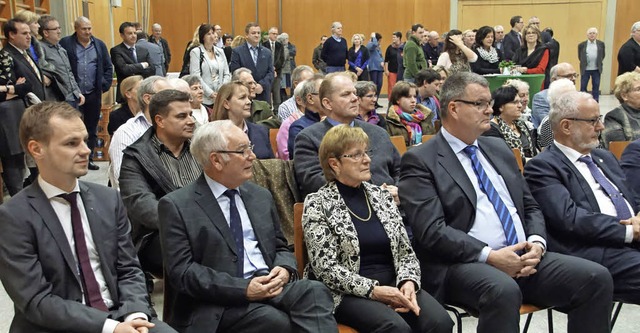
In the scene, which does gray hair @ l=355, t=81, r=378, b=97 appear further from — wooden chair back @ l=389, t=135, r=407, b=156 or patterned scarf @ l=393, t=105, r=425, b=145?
wooden chair back @ l=389, t=135, r=407, b=156

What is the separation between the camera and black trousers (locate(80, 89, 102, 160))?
777cm

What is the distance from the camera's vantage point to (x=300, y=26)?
18.4 meters

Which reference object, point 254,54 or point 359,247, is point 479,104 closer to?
point 359,247

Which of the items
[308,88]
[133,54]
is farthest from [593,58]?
[308,88]

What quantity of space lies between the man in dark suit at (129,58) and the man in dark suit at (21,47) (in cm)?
218

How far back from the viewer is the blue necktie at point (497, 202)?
Answer: 298 centimetres

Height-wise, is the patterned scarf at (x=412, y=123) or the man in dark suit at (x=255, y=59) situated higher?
the man in dark suit at (x=255, y=59)

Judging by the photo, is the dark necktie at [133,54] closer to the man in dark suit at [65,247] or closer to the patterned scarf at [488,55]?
the patterned scarf at [488,55]

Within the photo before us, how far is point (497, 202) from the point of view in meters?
3.00

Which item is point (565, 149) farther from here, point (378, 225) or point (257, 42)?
point (257, 42)

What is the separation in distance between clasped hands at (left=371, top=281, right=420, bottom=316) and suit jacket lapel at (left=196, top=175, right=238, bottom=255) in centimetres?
59

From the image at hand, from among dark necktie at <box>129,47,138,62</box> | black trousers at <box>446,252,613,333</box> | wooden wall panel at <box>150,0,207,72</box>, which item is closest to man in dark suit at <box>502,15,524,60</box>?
dark necktie at <box>129,47,138,62</box>

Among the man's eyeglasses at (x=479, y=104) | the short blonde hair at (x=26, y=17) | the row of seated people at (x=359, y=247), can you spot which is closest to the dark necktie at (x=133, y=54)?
the short blonde hair at (x=26, y=17)

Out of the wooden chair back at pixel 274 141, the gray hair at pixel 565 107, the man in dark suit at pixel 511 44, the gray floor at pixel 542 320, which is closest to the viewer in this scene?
the gray hair at pixel 565 107
